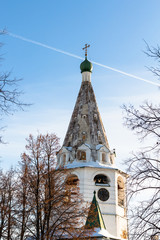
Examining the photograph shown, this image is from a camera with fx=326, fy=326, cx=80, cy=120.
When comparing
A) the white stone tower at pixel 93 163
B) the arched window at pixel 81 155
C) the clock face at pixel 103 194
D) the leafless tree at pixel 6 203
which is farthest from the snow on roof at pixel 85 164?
the leafless tree at pixel 6 203

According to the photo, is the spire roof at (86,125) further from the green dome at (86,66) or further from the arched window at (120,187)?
the arched window at (120,187)

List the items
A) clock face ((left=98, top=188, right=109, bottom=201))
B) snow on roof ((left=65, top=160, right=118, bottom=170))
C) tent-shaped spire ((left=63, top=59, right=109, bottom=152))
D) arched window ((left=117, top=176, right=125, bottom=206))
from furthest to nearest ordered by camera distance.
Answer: tent-shaped spire ((left=63, top=59, right=109, bottom=152)) → arched window ((left=117, top=176, right=125, bottom=206)) → snow on roof ((left=65, top=160, right=118, bottom=170)) → clock face ((left=98, top=188, right=109, bottom=201))

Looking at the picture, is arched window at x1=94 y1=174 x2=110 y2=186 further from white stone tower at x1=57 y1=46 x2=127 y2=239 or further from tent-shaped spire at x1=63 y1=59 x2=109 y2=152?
tent-shaped spire at x1=63 y1=59 x2=109 y2=152

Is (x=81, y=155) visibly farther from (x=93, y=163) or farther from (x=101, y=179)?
(x=101, y=179)

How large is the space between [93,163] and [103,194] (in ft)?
7.40

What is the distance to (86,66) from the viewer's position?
28.3 meters

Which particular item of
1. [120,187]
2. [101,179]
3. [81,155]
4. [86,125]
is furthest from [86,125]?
[120,187]

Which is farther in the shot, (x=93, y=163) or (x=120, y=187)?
(x=120, y=187)

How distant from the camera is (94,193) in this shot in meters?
20.3

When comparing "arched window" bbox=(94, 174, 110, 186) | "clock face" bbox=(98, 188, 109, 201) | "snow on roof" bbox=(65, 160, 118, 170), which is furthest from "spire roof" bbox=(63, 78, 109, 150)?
"clock face" bbox=(98, 188, 109, 201)

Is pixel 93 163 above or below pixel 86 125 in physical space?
below

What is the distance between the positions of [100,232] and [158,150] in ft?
37.1

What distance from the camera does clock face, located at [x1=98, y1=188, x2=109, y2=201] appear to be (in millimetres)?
21433

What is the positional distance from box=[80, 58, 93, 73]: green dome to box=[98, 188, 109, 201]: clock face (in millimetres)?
11306
